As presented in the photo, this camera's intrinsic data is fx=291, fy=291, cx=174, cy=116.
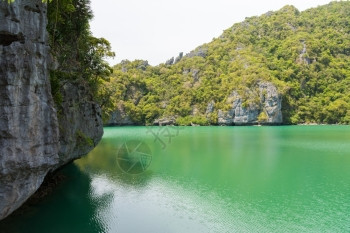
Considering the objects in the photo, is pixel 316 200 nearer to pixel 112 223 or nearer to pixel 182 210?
pixel 182 210

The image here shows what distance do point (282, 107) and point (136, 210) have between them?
280 feet

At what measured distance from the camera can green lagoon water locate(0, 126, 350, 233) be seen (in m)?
12.3

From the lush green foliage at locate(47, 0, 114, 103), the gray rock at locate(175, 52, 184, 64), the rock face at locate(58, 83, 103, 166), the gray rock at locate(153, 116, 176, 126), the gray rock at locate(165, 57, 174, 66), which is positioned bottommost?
the gray rock at locate(153, 116, 176, 126)

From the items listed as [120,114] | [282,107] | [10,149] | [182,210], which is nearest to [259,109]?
[282,107]

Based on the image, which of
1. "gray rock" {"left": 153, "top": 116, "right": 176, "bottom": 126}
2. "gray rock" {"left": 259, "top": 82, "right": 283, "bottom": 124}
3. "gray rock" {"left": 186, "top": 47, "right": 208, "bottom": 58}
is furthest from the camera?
"gray rock" {"left": 186, "top": 47, "right": 208, "bottom": 58}

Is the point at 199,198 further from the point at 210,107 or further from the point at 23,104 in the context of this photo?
the point at 210,107

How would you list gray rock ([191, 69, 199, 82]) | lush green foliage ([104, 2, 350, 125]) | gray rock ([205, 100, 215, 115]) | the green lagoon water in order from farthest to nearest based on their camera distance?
gray rock ([191, 69, 199, 82]), gray rock ([205, 100, 215, 115]), lush green foliage ([104, 2, 350, 125]), the green lagoon water

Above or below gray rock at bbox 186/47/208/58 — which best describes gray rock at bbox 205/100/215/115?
below

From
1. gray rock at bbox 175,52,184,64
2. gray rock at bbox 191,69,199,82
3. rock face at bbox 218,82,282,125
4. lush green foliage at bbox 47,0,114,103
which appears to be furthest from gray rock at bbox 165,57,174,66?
lush green foliage at bbox 47,0,114,103

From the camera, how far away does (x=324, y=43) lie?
10906 centimetres

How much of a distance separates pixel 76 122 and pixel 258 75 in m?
84.1

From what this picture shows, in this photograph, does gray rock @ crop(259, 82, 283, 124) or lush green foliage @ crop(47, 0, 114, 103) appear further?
gray rock @ crop(259, 82, 283, 124)

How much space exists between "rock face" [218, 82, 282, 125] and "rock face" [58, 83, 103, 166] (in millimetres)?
70682

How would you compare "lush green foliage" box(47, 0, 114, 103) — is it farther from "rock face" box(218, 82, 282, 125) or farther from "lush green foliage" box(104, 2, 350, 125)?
"rock face" box(218, 82, 282, 125)
